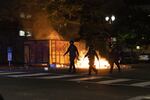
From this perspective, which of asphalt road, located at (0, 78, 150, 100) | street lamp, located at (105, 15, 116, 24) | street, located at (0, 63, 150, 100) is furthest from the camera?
street lamp, located at (105, 15, 116, 24)

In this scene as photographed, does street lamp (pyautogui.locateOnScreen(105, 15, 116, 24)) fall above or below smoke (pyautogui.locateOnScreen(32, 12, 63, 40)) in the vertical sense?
above

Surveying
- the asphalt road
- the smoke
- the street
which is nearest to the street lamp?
the smoke

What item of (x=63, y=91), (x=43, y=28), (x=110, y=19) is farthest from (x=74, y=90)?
(x=110, y=19)

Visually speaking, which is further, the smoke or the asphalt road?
the smoke

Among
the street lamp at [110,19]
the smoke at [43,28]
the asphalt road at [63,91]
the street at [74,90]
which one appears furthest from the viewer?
the street lamp at [110,19]

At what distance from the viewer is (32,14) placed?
125 ft

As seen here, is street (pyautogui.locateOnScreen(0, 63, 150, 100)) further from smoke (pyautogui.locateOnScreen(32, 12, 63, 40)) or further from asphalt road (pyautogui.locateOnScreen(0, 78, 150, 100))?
smoke (pyautogui.locateOnScreen(32, 12, 63, 40))

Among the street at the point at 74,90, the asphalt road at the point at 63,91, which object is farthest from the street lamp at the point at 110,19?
the asphalt road at the point at 63,91

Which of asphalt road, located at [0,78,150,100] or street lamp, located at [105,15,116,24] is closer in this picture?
asphalt road, located at [0,78,150,100]

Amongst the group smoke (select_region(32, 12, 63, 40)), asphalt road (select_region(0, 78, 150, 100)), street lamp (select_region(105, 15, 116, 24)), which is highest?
street lamp (select_region(105, 15, 116, 24))

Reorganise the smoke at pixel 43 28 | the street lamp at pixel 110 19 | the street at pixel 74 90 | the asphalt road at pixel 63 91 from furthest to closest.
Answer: the street lamp at pixel 110 19 → the smoke at pixel 43 28 → the street at pixel 74 90 → the asphalt road at pixel 63 91

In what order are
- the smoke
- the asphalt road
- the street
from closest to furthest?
the asphalt road < the street < the smoke

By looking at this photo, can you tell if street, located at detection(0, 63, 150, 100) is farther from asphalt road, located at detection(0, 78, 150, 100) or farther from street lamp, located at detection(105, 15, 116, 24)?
street lamp, located at detection(105, 15, 116, 24)

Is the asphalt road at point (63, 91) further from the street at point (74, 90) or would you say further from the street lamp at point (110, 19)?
the street lamp at point (110, 19)
